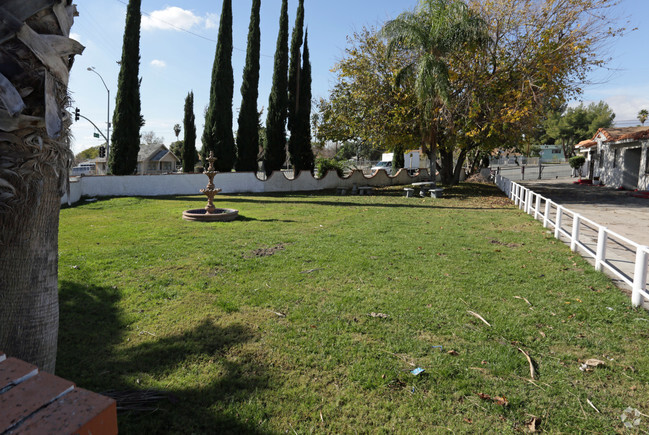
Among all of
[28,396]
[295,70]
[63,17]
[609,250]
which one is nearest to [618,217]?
[609,250]

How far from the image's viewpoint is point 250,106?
94.6ft

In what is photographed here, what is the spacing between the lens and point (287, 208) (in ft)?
A: 54.1

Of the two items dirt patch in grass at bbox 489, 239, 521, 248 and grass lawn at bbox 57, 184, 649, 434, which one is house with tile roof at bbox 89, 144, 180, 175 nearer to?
grass lawn at bbox 57, 184, 649, 434

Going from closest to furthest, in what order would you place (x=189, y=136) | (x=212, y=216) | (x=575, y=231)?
1. (x=575, y=231)
2. (x=212, y=216)
3. (x=189, y=136)

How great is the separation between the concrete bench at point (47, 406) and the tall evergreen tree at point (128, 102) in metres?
25.2

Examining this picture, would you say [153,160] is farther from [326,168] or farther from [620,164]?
[620,164]

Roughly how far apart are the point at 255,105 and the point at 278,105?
167 centimetres

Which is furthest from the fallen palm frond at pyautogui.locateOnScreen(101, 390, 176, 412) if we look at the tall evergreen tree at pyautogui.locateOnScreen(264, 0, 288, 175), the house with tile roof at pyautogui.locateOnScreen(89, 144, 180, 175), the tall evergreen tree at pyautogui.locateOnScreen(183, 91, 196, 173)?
the house with tile roof at pyautogui.locateOnScreen(89, 144, 180, 175)

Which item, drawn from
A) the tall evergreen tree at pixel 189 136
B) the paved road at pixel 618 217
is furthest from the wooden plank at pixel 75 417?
the tall evergreen tree at pixel 189 136

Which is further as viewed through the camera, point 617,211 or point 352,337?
point 617,211

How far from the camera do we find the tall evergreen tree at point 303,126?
29.7 metres

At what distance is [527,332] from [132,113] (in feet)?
83.5

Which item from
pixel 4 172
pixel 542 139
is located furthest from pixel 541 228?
pixel 542 139

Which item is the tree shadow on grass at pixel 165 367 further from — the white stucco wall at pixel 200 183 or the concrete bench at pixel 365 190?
the concrete bench at pixel 365 190
